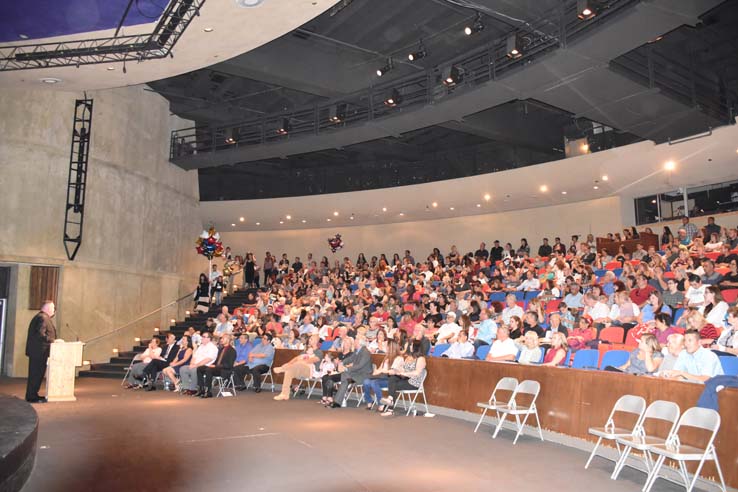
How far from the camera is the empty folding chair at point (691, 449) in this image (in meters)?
4.55

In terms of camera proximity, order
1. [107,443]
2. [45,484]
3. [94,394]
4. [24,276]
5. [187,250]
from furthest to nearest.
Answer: [187,250]
[24,276]
[94,394]
[107,443]
[45,484]

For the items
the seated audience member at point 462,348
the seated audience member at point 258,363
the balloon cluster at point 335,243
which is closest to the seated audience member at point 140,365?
the seated audience member at point 258,363

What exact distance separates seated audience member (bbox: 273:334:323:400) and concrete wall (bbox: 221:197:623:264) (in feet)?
39.5

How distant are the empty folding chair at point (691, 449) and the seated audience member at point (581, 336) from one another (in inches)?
136

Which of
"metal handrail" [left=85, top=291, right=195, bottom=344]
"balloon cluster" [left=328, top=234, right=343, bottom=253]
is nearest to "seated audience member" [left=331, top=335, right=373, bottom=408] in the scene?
"metal handrail" [left=85, top=291, right=195, bottom=344]

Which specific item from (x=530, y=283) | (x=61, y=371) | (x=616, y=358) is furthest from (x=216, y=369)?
(x=530, y=283)

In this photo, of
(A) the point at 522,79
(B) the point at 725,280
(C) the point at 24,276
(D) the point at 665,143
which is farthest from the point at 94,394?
(D) the point at 665,143

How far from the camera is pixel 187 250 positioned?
1894cm

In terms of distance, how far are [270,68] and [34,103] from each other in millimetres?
5435

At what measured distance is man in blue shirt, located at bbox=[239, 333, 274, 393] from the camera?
38.5 feet

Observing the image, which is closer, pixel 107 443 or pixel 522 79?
pixel 107 443

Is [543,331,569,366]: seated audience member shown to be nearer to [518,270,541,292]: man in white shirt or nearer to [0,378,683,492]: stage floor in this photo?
[0,378,683,492]: stage floor

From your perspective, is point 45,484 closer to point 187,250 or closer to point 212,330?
point 212,330

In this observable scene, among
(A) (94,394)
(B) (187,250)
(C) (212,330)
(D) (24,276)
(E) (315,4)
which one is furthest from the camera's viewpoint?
(B) (187,250)
